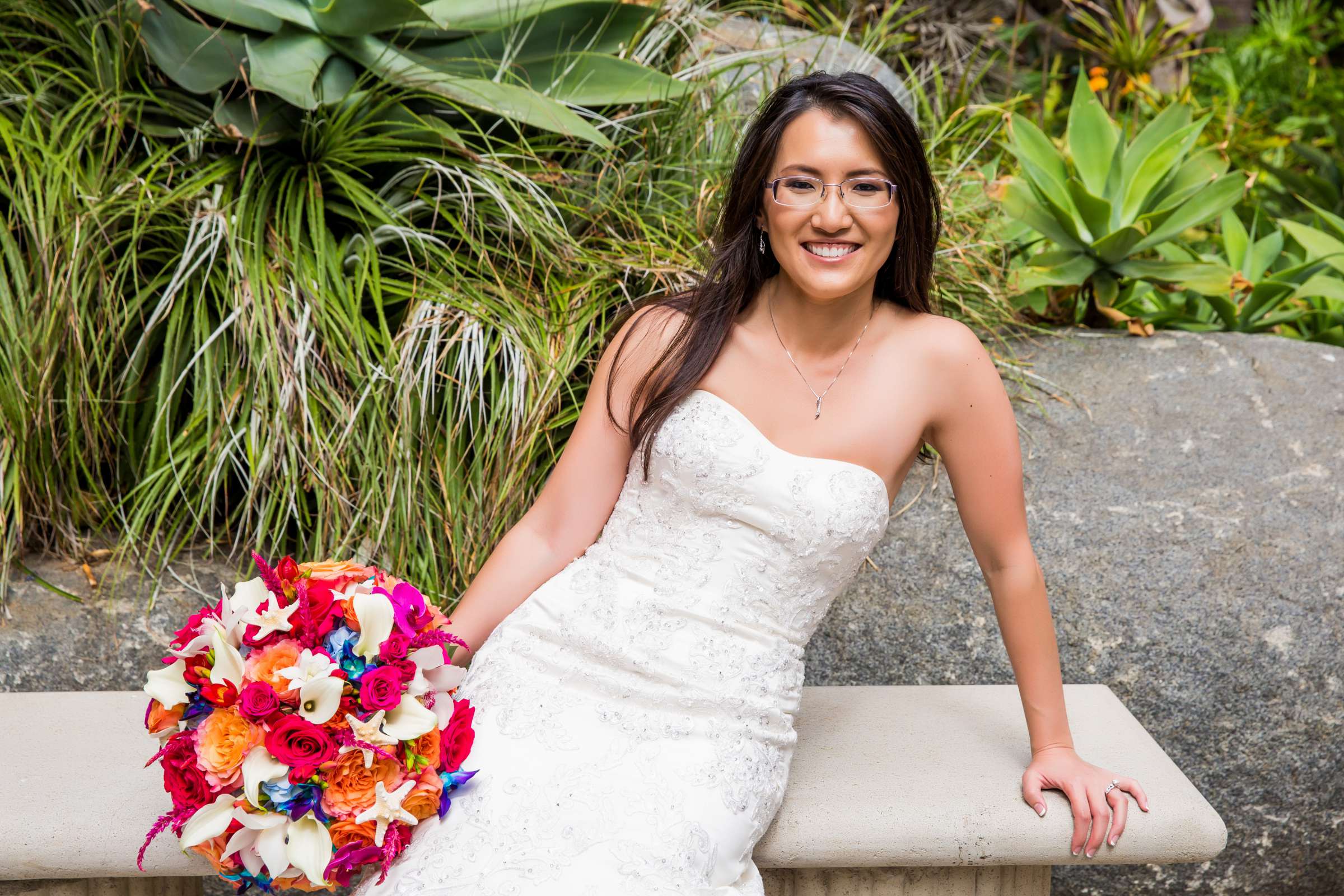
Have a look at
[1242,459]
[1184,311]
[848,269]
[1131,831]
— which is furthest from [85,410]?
[1184,311]

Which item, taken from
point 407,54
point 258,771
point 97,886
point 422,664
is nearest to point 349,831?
point 258,771

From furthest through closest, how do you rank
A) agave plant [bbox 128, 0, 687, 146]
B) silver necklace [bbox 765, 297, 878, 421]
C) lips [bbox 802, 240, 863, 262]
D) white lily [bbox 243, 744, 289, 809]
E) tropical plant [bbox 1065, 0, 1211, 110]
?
tropical plant [bbox 1065, 0, 1211, 110] → agave plant [bbox 128, 0, 687, 146] → silver necklace [bbox 765, 297, 878, 421] → lips [bbox 802, 240, 863, 262] → white lily [bbox 243, 744, 289, 809]

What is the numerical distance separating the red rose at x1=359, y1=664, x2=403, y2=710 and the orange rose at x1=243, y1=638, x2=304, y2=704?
98mm

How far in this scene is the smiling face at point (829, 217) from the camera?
2033mm

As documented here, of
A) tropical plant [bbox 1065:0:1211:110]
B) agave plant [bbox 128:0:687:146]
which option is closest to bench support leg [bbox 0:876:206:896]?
agave plant [bbox 128:0:687:146]

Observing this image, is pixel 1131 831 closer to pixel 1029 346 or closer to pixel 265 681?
pixel 265 681

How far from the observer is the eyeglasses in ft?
6.70

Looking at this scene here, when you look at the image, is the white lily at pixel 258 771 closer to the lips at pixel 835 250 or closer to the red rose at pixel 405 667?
the red rose at pixel 405 667

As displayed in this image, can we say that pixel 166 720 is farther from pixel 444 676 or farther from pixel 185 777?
pixel 444 676

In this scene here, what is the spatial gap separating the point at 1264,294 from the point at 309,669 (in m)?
3.49

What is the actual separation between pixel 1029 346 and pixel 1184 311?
839mm

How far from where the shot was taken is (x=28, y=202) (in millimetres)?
2879

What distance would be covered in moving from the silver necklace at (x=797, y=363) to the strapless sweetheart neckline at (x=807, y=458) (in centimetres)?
9

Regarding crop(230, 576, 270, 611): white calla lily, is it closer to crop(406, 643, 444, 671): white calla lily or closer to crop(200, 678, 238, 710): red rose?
crop(200, 678, 238, 710): red rose
